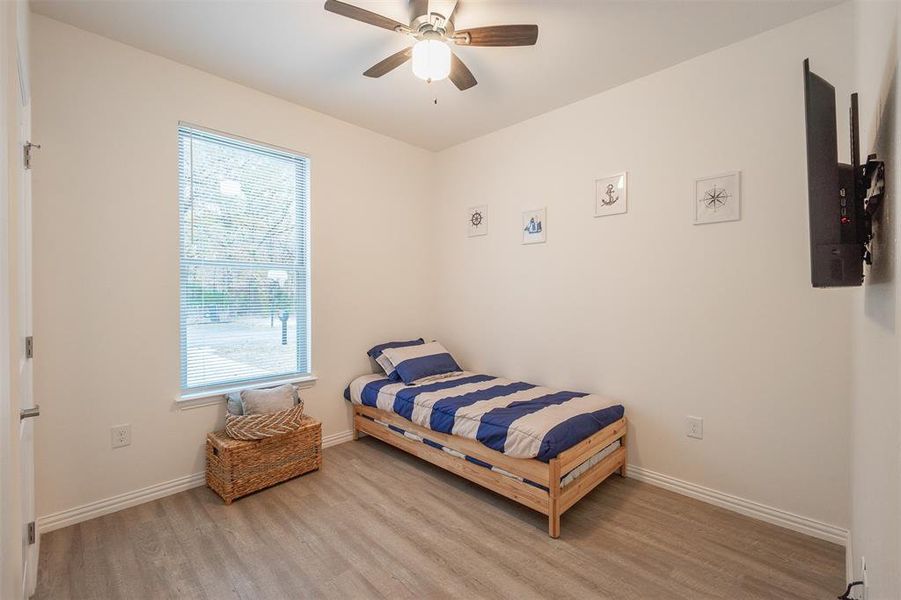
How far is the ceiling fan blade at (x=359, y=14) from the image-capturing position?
173 cm

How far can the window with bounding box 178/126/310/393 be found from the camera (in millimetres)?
2650

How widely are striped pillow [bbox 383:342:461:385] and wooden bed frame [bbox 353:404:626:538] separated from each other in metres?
0.40

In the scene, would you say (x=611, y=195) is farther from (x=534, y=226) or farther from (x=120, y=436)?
(x=120, y=436)

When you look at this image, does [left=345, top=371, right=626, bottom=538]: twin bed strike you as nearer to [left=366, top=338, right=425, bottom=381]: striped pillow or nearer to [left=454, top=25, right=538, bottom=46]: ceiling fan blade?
[left=366, top=338, right=425, bottom=381]: striped pillow

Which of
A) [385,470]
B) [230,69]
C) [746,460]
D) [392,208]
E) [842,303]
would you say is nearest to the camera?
[842,303]

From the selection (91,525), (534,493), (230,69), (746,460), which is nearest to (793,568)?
(746,460)

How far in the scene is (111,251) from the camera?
2.33 metres

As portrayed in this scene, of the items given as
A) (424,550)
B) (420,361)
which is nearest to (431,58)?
(420,361)

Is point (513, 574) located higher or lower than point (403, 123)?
lower

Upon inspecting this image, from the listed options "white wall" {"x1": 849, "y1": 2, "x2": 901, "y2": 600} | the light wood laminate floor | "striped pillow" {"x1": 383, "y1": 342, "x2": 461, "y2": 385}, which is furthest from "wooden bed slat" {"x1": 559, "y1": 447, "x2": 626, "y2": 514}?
"striped pillow" {"x1": 383, "y1": 342, "x2": 461, "y2": 385}

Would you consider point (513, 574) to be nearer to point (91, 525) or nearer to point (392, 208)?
point (91, 525)

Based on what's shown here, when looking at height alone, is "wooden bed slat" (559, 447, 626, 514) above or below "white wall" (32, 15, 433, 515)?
below

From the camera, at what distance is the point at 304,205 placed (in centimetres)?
325

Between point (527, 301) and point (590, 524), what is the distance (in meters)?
1.72
